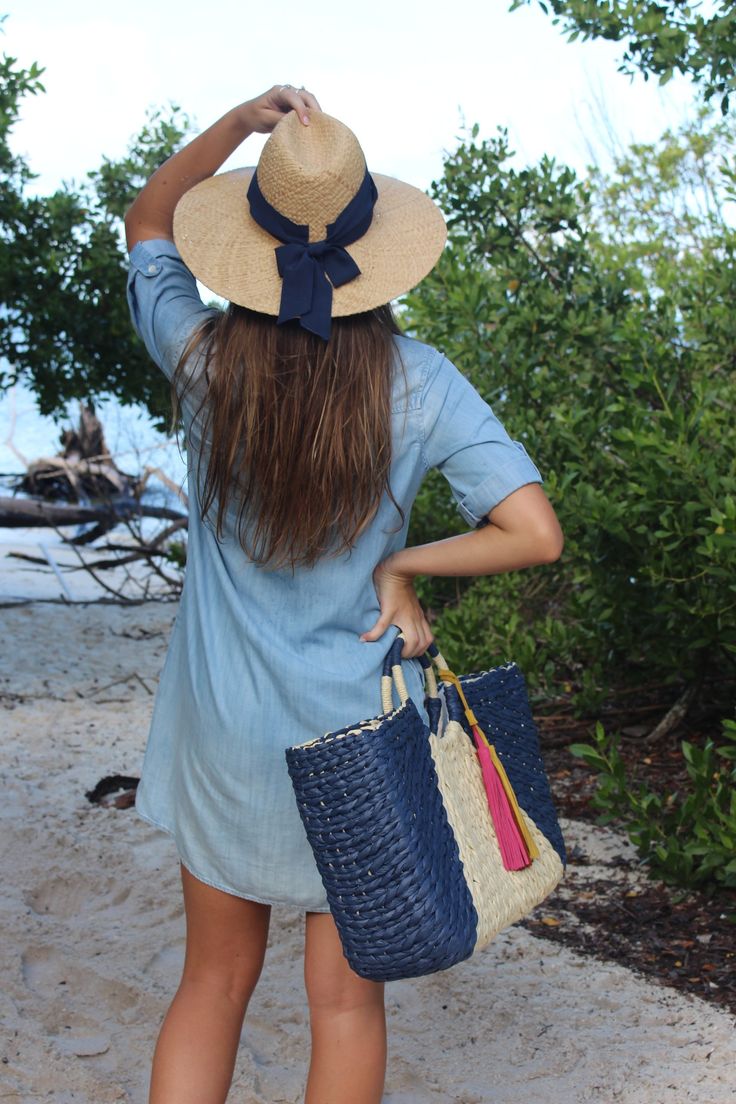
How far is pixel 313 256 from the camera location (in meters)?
1.80

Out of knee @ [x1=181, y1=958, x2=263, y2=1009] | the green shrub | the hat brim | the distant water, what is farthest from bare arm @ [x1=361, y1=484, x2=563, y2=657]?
the distant water

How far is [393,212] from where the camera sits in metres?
1.90

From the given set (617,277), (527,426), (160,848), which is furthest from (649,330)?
(160,848)

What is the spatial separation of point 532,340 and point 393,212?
303 centimetres

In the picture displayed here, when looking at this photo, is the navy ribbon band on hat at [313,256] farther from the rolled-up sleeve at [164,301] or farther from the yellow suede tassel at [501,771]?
the yellow suede tassel at [501,771]

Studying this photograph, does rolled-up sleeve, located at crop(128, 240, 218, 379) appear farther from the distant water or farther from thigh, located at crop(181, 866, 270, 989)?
the distant water

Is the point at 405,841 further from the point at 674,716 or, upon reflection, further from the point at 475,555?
the point at 674,716

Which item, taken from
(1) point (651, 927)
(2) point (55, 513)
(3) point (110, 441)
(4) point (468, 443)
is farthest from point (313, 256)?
(3) point (110, 441)

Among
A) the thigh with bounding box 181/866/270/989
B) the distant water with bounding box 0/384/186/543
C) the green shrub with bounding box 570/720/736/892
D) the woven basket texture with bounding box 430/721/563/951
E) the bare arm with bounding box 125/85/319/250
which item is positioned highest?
the distant water with bounding box 0/384/186/543

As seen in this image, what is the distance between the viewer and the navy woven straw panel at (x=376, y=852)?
1.69m

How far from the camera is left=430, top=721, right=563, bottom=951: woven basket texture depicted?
6.06ft

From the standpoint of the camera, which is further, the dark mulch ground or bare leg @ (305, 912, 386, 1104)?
the dark mulch ground

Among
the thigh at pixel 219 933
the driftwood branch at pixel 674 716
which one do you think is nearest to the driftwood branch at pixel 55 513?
the driftwood branch at pixel 674 716

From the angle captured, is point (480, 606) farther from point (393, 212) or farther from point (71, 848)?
point (393, 212)
